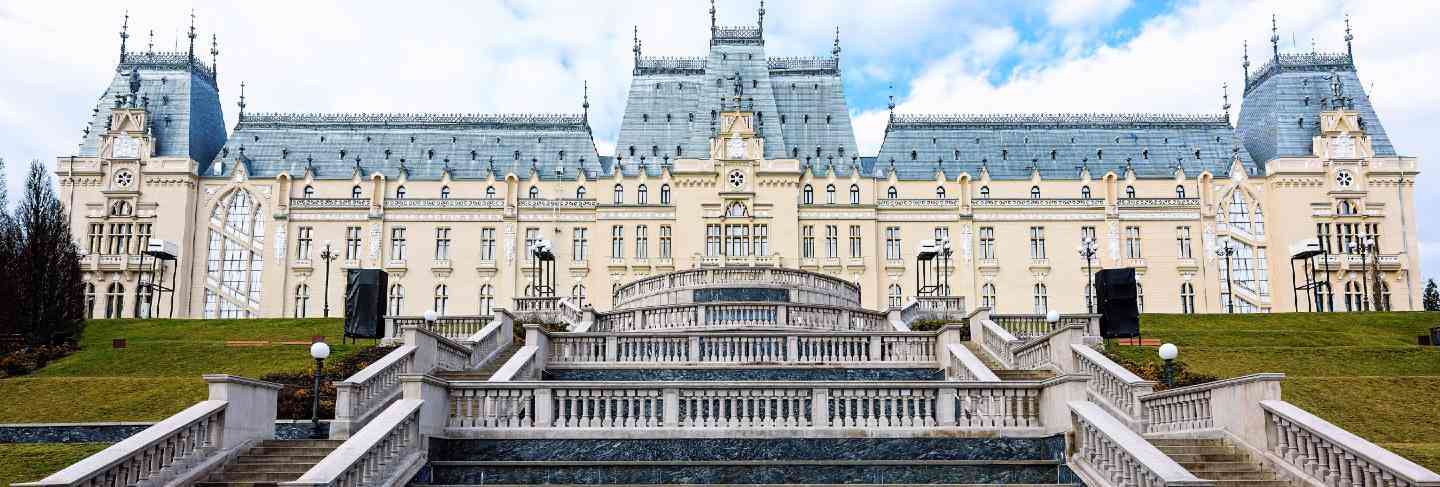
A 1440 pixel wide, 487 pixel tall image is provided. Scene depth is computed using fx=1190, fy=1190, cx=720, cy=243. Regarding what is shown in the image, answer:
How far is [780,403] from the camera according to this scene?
17422 millimetres

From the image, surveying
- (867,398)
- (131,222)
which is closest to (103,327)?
(131,222)

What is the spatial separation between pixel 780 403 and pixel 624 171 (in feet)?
184

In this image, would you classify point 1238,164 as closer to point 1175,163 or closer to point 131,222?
point 1175,163

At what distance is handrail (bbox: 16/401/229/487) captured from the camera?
552 inches

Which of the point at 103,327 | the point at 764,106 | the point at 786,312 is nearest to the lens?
the point at 786,312

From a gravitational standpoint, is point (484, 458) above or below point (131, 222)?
below

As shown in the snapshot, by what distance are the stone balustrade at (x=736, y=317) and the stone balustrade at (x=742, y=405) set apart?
13461mm

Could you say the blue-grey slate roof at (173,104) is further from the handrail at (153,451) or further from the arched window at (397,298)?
the handrail at (153,451)

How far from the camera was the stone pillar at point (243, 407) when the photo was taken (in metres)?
16.9

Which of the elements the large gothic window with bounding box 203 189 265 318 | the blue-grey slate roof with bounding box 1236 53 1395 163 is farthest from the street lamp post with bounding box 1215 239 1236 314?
the large gothic window with bounding box 203 189 265 318

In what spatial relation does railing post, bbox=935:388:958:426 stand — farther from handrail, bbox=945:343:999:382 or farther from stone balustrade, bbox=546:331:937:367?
stone balustrade, bbox=546:331:937:367

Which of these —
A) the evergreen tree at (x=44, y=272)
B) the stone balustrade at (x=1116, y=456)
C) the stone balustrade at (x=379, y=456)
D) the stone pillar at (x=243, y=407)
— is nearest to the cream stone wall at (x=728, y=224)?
the evergreen tree at (x=44, y=272)

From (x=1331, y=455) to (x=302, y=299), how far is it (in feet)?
212

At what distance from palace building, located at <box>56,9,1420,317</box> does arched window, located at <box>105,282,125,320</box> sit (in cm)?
13
